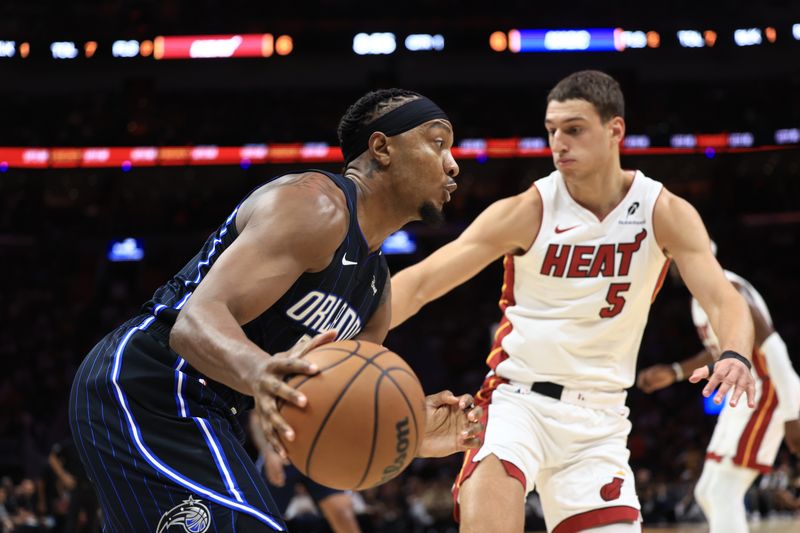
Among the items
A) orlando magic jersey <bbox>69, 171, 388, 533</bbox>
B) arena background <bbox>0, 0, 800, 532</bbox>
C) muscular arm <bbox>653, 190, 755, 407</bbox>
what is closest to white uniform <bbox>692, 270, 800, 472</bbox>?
muscular arm <bbox>653, 190, 755, 407</bbox>

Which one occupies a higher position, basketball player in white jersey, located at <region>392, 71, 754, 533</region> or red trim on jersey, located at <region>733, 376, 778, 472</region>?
basketball player in white jersey, located at <region>392, 71, 754, 533</region>

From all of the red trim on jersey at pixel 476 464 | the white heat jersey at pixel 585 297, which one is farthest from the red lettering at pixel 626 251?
the red trim on jersey at pixel 476 464

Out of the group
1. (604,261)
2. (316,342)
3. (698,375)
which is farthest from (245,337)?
(604,261)

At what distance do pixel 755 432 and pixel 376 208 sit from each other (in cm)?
427

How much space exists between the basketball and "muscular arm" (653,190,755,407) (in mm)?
1630

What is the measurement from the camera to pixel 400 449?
8.07 feet

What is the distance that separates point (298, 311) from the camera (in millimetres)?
2840

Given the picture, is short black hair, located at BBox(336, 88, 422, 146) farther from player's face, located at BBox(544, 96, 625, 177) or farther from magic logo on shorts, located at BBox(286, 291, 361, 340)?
player's face, located at BBox(544, 96, 625, 177)

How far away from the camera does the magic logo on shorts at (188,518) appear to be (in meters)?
2.57

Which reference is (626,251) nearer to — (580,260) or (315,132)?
(580,260)

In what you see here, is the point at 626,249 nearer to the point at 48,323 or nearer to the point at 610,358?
the point at 610,358

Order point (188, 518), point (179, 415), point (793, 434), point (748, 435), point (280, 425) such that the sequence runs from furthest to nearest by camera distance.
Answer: point (748, 435)
point (793, 434)
point (179, 415)
point (188, 518)
point (280, 425)

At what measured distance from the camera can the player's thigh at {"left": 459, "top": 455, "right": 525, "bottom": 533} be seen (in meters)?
3.64

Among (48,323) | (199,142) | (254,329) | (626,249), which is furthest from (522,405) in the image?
(48,323)
